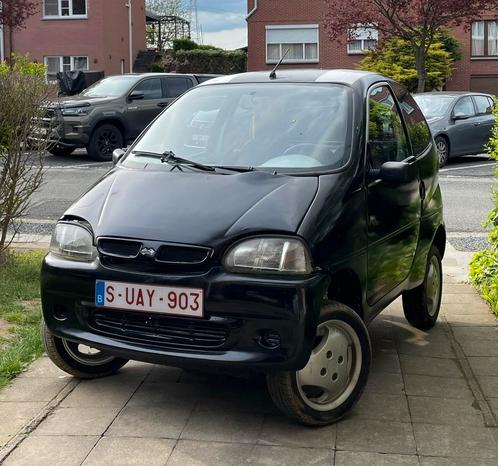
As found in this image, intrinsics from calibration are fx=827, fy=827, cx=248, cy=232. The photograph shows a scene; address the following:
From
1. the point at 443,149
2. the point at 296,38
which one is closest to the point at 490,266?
the point at 443,149

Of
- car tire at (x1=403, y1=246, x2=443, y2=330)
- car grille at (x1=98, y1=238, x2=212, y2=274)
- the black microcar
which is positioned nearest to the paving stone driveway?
the black microcar

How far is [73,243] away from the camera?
4.08 meters

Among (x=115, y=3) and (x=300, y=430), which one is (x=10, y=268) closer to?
(x=300, y=430)

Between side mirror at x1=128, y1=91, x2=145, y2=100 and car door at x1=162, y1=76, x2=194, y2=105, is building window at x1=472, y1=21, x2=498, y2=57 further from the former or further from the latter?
side mirror at x1=128, y1=91, x2=145, y2=100

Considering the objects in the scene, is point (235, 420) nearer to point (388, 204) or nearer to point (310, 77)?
point (388, 204)

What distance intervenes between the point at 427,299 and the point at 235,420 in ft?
7.02

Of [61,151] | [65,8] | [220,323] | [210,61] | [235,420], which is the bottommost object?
[235,420]

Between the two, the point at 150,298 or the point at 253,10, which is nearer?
the point at 150,298

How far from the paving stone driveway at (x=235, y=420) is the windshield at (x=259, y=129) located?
1250mm

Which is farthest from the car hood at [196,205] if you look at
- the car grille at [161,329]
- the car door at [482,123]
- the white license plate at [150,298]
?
the car door at [482,123]

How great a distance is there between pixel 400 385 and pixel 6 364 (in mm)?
2250

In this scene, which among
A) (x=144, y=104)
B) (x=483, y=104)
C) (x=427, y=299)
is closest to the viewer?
(x=427, y=299)

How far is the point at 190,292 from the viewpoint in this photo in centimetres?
371

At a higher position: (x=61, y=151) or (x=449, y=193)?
(x=61, y=151)
